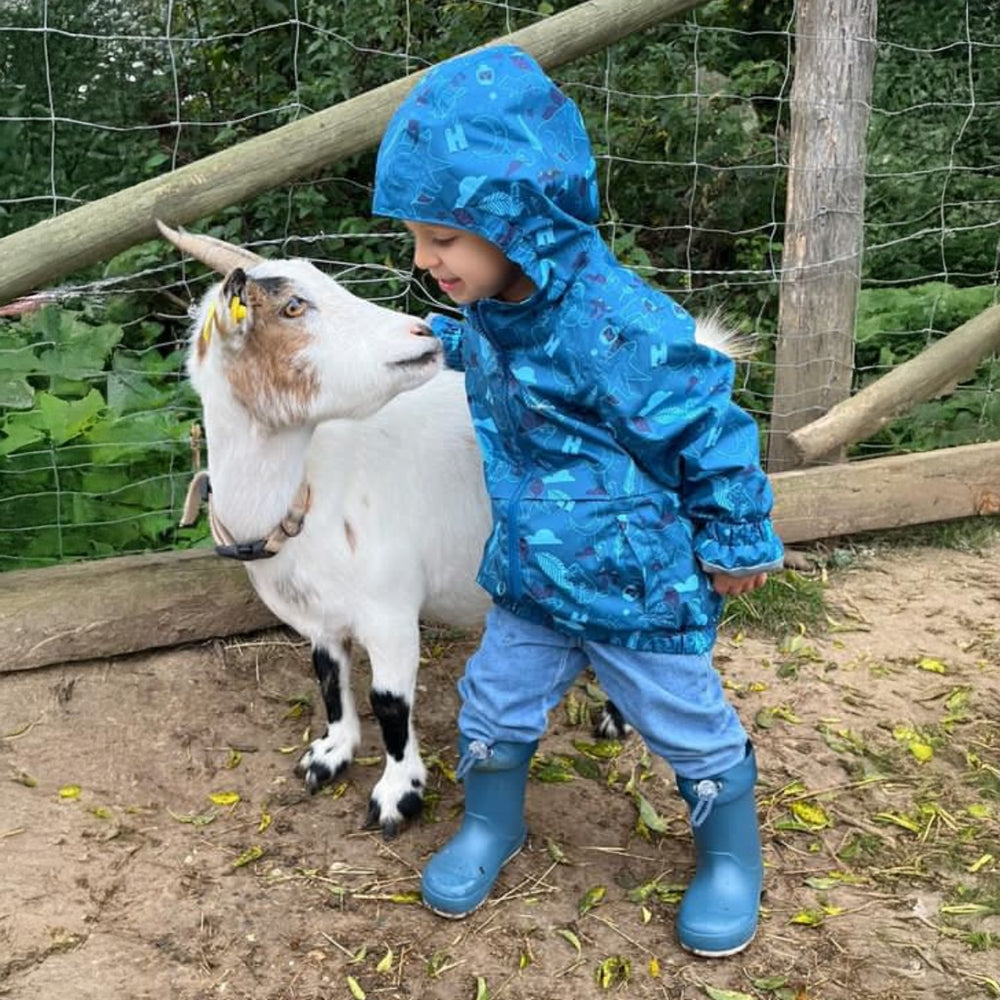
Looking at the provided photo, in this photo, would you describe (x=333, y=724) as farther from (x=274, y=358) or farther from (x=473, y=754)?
(x=274, y=358)

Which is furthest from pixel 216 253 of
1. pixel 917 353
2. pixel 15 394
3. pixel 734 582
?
pixel 917 353

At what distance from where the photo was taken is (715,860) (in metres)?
2.37

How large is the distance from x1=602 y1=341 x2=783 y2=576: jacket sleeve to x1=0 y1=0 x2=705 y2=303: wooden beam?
1.26 meters

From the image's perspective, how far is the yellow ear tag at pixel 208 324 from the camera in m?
2.29

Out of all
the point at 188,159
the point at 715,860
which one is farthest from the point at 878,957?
the point at 188,159

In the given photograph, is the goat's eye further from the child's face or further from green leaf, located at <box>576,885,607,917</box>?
green leaf, located at <box>576,885,607,917</box>

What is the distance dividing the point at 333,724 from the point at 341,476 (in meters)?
0.68

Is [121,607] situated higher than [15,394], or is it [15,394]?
[15,394]

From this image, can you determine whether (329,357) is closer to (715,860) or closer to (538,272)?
(538,272)

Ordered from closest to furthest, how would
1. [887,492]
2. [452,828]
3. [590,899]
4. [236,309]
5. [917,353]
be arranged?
1. [236,309]
2. [590,899]
3. [452,828]
4. [887,492]
5. [917,353]

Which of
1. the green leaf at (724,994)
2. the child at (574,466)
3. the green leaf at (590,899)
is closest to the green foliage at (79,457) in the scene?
the child at (574,466)

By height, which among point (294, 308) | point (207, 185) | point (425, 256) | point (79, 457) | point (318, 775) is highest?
point (207, 185)

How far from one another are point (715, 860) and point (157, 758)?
140 centimetres

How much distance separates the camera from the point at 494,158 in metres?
1.80
